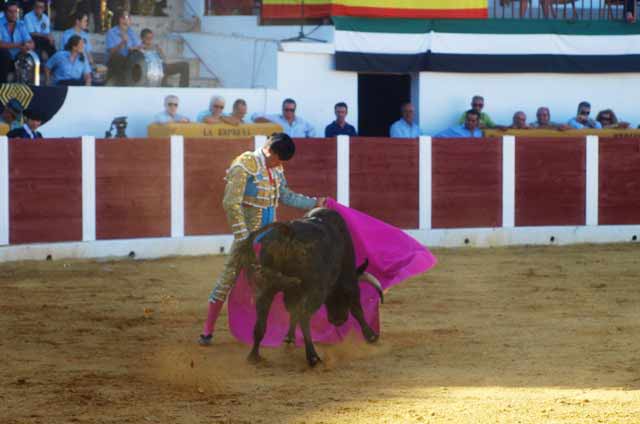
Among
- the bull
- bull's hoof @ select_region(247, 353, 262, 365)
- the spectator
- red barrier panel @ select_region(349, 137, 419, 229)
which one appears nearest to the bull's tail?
the bull

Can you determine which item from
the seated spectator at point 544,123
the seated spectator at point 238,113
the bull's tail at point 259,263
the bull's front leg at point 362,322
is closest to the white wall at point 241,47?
the seated spectator at point 238,113

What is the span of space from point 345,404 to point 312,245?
1.04 metres

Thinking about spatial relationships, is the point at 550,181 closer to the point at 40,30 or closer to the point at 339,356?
the point at 40,30

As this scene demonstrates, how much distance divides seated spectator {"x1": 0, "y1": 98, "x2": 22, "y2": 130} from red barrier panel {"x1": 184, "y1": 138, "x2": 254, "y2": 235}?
1.33 meters

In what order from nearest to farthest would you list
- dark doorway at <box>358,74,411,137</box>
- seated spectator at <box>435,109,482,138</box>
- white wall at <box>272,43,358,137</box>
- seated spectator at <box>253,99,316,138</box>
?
seated spectator at <box>253,99,316,138</box> < seated spectator at <box>435,109,482,138</box> < white wall at <box>272,43,358,137</box> < dark doorway at <box>358,74,411,137</box>

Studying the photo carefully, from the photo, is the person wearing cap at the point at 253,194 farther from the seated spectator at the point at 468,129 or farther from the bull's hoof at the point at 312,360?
the seated spectator at the point at 468,129

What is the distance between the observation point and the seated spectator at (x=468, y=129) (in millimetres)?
12031

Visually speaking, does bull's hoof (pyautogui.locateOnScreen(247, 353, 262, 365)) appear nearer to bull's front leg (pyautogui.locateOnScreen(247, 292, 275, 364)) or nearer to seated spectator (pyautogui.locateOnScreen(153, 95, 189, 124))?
bull's front leg (pyautogui.locateOnScreen(247, 292, 275, 364))

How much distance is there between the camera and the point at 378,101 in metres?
13.8

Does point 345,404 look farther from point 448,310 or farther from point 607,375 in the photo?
point 448,310

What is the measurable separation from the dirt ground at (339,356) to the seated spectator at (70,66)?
6.94 ft

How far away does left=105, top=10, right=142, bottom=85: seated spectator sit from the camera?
11930 millimetres

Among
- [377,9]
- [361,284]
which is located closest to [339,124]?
[377,9]

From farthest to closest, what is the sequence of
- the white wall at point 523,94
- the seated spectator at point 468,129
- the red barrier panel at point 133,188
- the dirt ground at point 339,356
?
the white wall at point 523,94, the seated spectator at point 468,129, the red barrier panel at point 133,188, the dirt ground at point 339,356
